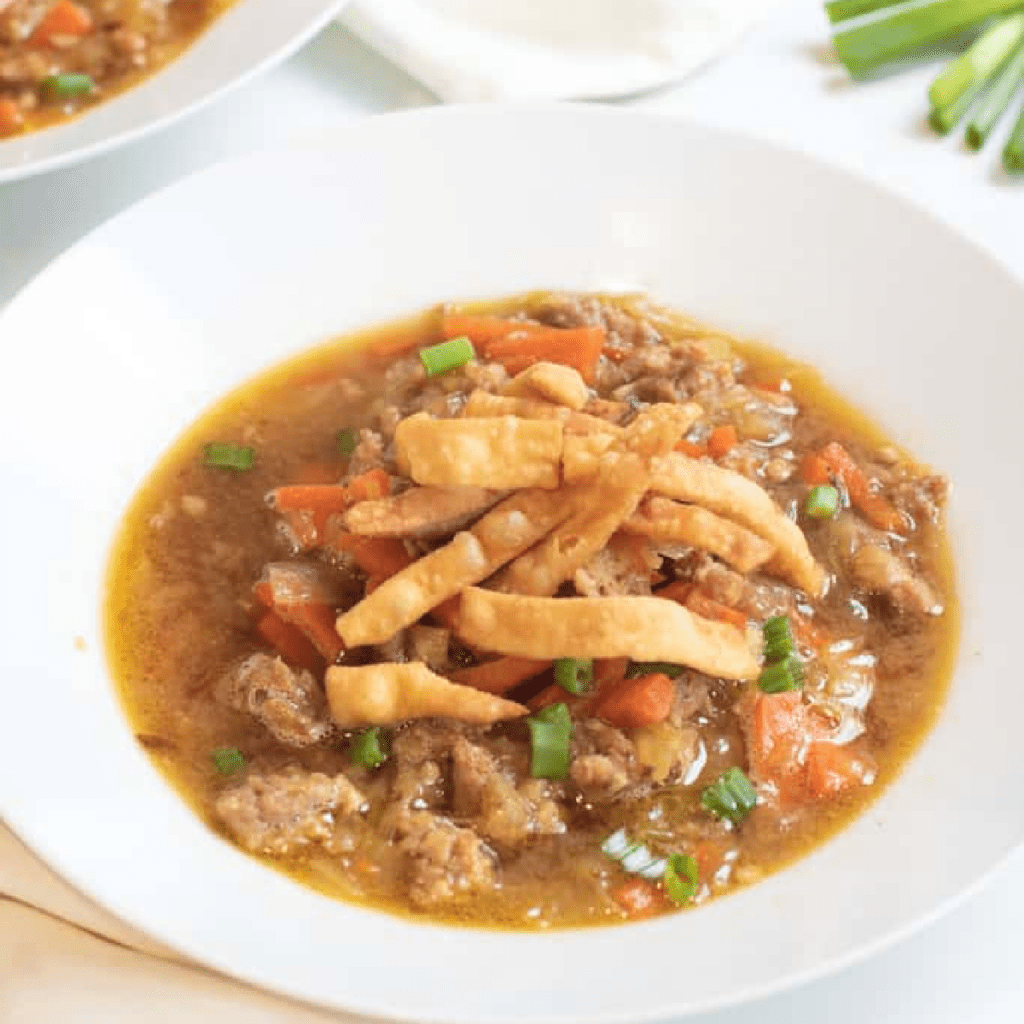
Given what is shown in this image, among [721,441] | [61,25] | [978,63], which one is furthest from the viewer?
[978,63]

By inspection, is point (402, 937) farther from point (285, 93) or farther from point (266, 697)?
point (285, 93)

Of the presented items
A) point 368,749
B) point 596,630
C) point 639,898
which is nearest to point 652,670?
point 596,630

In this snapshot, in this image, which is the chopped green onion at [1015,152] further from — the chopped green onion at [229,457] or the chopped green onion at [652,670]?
the chopped green onion at [229,457]

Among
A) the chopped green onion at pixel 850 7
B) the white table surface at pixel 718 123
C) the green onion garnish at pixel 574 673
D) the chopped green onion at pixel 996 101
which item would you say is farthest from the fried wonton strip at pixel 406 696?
the chopped green onion at pixel 850 7

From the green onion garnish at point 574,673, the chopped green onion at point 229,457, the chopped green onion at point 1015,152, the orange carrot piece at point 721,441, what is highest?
the chopped green onion at point 1015,152

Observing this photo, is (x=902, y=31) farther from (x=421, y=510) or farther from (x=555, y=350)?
(x=421, y=510)

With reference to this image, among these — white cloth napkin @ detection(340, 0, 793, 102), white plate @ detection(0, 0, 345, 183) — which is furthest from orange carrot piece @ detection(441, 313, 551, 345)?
white cloth napkin @ detection(340, 0, 793, 102)

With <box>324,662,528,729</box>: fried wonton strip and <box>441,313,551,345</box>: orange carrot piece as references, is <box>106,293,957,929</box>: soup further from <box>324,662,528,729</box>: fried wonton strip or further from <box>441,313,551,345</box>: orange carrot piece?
<box>441,313,551,345</box>: orange carrot piece

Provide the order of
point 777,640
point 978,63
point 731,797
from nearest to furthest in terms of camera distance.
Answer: point 731,797 → point 777,640 → point 978,63
